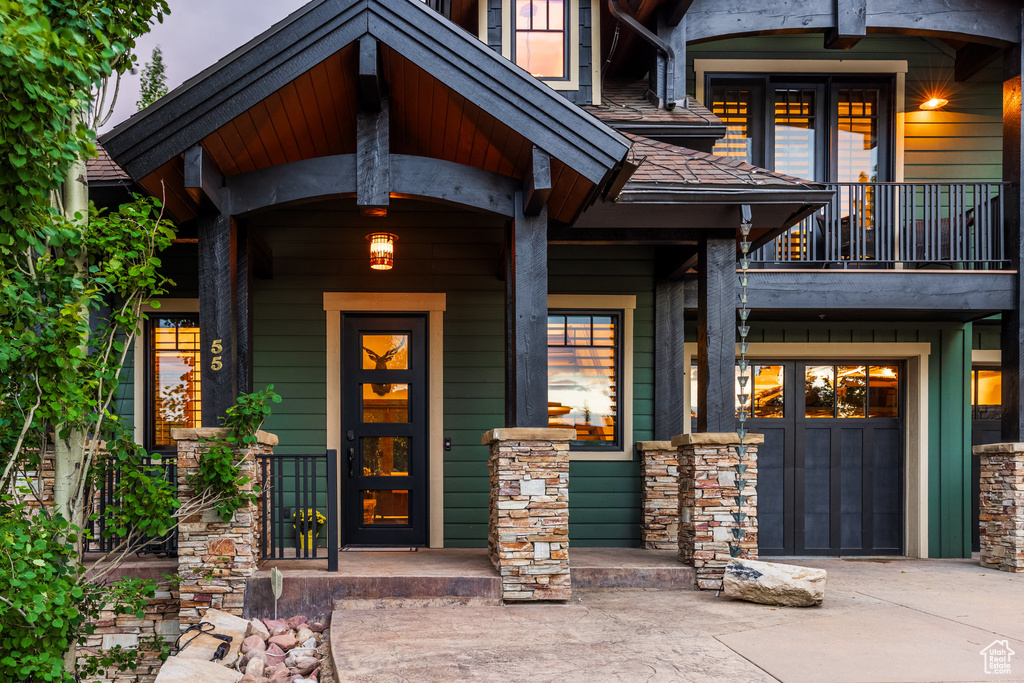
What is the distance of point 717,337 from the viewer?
6105 mm

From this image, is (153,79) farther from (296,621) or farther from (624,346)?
(296,621)

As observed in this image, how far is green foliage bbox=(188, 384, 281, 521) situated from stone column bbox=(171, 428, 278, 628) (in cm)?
7

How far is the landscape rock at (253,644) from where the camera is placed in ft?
14.9

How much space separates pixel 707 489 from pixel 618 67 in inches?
191

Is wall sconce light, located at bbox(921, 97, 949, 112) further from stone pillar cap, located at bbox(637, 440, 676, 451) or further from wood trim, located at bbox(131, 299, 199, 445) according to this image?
wood trim, located at bbox(131, 299, 199, 445)

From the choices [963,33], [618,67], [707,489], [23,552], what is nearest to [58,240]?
[23,552]

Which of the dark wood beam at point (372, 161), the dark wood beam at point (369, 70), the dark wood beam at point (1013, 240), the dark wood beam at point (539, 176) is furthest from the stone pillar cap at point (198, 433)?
the dark wood beam at point (1013, 240)

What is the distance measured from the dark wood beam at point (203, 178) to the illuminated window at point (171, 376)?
2358 mm

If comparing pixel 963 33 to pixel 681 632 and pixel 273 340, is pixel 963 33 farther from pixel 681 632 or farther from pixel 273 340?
pixel 273 340

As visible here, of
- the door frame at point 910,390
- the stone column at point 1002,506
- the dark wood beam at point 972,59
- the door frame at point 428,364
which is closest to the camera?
the stone column at point 1002,506

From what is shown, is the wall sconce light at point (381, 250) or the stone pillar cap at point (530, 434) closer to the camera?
the stone pillar cap at point (530, 434)

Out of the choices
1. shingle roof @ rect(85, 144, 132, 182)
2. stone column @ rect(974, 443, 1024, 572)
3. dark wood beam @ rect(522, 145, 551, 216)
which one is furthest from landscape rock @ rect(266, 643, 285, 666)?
stone column @ rect(974, 443, 1024, 572)

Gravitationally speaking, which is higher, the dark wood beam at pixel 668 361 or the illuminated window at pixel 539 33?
the illuminated window at pixel 539 33

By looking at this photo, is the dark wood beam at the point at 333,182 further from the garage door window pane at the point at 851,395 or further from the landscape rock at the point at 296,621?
the garage door window pane at the point at 851,395
